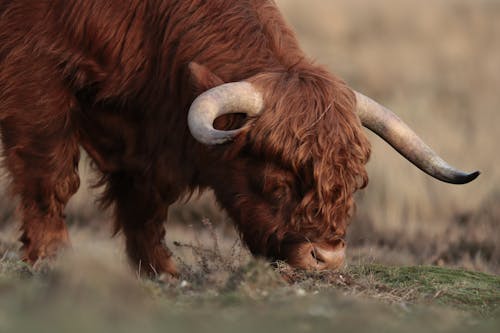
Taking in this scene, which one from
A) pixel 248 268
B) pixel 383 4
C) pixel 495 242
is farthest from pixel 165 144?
pixel 383 4

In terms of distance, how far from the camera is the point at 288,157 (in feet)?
23.4

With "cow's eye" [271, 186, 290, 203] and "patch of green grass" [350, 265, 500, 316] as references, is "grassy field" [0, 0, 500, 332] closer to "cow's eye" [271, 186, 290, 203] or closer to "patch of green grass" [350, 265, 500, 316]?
"patch of green grass" [350, 265, 500, 316]

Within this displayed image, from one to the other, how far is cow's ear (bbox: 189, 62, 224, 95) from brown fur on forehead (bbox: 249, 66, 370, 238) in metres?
0.33

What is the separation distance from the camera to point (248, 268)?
611 centimetres

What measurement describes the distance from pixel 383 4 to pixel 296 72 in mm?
18201

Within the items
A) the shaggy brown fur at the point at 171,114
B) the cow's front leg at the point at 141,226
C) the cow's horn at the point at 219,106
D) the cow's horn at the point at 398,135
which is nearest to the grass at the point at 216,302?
the shaggy brown fur at the point at 171,114

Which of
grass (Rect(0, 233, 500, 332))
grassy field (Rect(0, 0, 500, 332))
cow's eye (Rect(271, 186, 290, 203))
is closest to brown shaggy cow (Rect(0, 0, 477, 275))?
cow's eye (Rect(271, 186, 290, 203))

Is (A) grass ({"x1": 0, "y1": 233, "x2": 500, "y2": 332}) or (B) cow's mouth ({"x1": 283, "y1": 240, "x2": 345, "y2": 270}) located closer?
(A) grass ({"x1": 0, "y1": 233, "x2": 500, "y2": 332})

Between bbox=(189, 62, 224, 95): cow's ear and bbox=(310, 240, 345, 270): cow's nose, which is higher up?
bbox=(189, 62, 224, 95): cow's ear

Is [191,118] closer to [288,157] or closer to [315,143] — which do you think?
[288,157]

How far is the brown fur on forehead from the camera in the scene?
7066 mm

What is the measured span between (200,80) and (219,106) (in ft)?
1.52

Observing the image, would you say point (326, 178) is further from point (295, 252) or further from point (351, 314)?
point (351, 314)

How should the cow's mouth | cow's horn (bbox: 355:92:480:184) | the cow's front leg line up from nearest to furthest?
the cow's mouth
cow's horn (bbox: 355:92:480:184)
the cow's front leg
